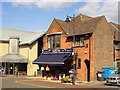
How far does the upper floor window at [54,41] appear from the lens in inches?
1148

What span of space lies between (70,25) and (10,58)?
1367 cm

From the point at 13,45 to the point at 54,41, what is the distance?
495 inches

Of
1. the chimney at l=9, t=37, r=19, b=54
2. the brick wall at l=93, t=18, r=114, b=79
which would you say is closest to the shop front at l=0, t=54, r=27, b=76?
the chimney at l=9, t=37, r=19, b=54

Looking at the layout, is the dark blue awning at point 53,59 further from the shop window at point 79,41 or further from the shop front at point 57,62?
the shop window at point 79,41

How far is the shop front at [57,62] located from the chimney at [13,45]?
35.1ft

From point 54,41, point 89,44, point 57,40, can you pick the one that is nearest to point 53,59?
point 57,40

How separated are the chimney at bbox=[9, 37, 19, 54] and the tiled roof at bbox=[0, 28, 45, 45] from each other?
1.05 m

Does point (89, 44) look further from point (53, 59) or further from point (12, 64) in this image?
point (12, 64)

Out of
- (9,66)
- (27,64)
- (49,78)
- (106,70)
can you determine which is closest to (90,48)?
(106,70)

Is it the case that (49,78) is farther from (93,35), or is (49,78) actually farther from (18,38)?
(18,38)

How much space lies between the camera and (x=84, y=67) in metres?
25.3

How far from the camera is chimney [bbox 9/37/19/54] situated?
39.1 metres

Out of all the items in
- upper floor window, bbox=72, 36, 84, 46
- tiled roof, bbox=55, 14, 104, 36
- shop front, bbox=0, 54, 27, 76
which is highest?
tiled roof, bbox=55, 14, 104, 36

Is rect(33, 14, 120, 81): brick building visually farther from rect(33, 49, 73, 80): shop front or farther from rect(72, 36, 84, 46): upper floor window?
rect(33, 49, 73, 80): shop front
